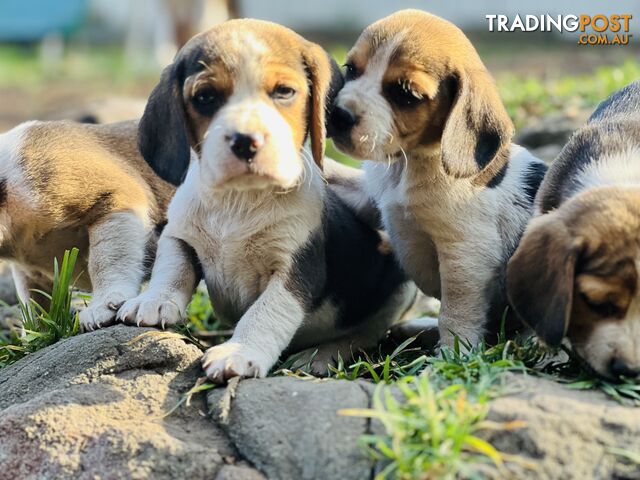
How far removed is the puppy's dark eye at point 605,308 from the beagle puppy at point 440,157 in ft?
3.83

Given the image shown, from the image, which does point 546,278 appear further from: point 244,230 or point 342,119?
point 244,230

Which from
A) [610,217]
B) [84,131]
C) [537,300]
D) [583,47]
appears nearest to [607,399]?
[537,300]

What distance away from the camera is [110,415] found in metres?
5.41

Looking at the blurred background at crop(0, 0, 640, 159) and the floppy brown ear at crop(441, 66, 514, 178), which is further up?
the floppy brown ear at crop(441, 66, 514, 178)

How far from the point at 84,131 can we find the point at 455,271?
120 inches

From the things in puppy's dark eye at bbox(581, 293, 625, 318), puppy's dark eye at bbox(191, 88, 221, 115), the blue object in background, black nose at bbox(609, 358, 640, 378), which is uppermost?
puppy's dark eye at bbox(191, 88, 221, 115)

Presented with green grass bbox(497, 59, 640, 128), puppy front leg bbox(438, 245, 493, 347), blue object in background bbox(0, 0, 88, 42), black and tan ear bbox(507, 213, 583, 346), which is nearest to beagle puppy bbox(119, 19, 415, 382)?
puppy front leg bbox(438, 245, 493, 347)

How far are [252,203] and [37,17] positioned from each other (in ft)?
76.3

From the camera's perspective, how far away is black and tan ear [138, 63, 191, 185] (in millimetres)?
6035

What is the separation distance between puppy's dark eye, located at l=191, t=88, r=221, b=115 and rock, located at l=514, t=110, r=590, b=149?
6.23 meters

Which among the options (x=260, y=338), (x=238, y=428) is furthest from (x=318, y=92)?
(x=238, y=428)

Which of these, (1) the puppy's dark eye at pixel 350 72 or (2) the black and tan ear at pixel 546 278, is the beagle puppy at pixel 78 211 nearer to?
(1) the puppy's dark eye at pixel 350 72

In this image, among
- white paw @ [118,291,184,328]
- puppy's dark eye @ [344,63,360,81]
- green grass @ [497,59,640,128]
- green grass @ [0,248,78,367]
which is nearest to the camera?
white paw @ [118,291,184,328]

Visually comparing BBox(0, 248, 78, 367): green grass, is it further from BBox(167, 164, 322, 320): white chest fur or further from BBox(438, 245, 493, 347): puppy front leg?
BBox(438, 245, 493, 347): puppy front leg
